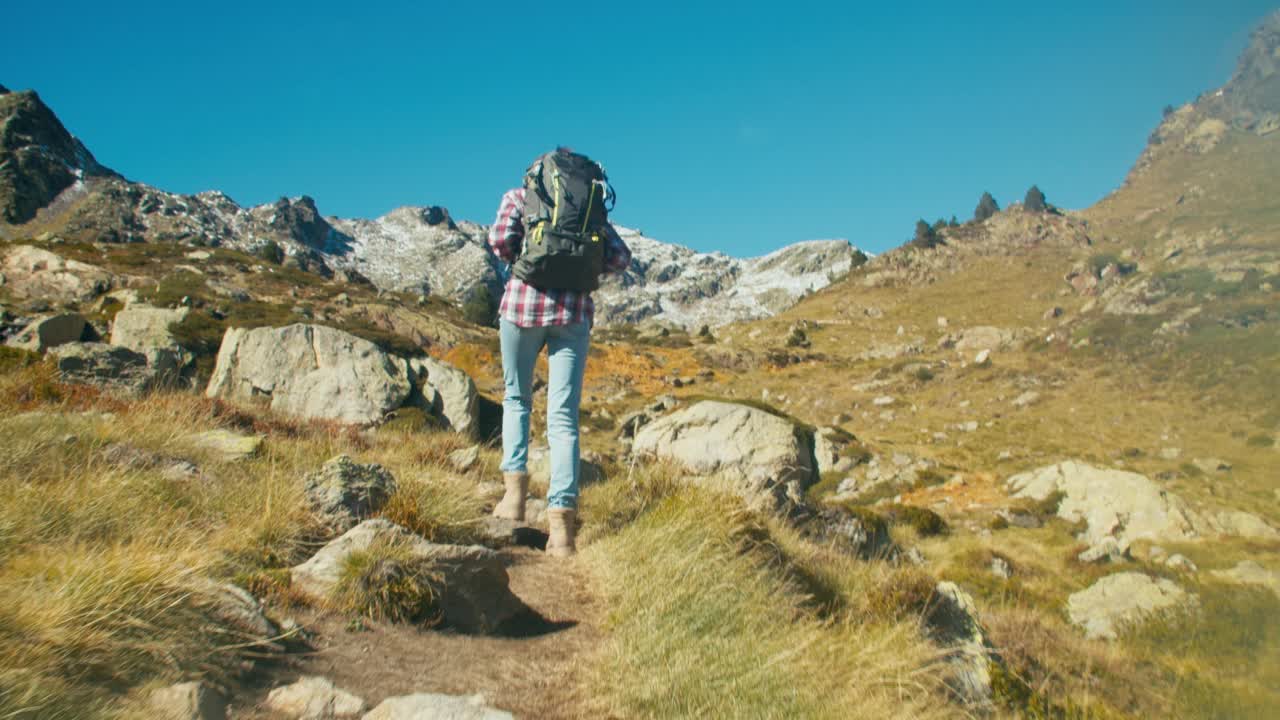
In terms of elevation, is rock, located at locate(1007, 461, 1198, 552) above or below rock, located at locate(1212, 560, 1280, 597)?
above

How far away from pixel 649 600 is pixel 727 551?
0.77m

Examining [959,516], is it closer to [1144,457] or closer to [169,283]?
[1144,457]

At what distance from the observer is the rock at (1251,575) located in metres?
11.9

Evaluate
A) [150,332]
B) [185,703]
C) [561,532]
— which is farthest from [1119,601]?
[150,332]

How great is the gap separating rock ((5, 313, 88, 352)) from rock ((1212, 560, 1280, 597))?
22.8 m

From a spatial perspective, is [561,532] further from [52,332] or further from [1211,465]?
[1211,465]

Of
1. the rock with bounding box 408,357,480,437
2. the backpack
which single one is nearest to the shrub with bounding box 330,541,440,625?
the backpack

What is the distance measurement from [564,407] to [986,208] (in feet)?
377

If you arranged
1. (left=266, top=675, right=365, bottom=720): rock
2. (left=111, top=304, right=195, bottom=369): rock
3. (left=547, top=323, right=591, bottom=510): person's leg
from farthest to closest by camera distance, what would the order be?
(left=111, top=304, right=195, bottom=369): rock < (left=547, top=323, right=591, bottom=510): person's leg < (left=266, top=675, right=365, bottom=720): rock

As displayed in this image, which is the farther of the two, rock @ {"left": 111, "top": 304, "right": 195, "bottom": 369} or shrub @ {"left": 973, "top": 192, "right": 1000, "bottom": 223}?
shrub @ {"left": 973, "top": 192, "right": 1000, "bottom": 223}

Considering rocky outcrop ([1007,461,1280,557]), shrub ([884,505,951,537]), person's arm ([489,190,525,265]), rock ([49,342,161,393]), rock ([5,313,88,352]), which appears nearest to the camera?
person's arm ([489,190,525,265])

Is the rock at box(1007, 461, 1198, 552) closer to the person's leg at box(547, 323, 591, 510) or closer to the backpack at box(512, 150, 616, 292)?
the person's leg at box(547, 323, 591, 510)

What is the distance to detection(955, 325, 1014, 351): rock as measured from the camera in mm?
49094

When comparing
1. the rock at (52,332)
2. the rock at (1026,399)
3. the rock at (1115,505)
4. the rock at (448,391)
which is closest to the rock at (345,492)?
the rock at (448,391)
